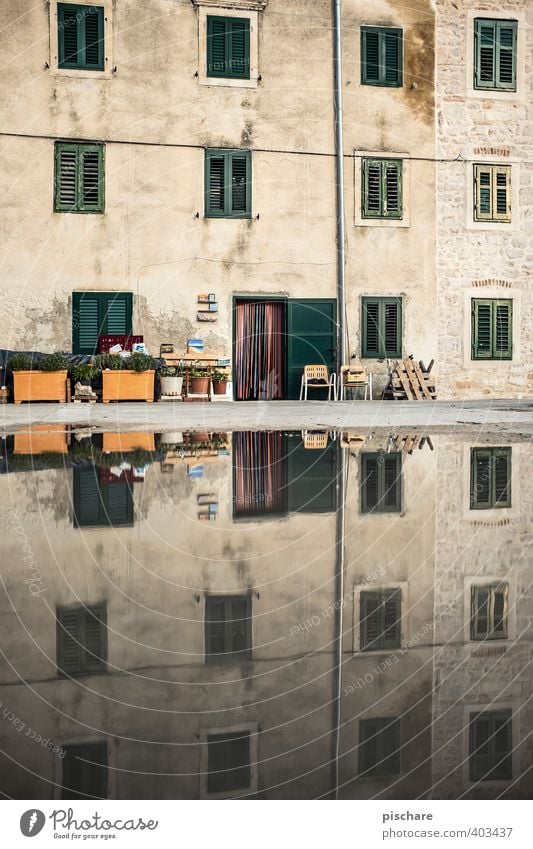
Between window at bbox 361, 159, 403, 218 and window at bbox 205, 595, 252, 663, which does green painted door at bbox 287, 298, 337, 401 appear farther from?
window at bbox 205, 595, 252, 663

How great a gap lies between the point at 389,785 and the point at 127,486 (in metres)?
5.24

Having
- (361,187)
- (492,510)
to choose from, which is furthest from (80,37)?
(492,510)

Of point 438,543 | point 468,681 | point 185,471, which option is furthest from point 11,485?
point 468,681

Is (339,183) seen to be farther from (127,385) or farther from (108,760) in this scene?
(108,760)

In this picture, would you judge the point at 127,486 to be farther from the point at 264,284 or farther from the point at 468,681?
the point at 264,284

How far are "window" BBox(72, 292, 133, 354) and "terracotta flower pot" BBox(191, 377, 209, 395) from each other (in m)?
1.80

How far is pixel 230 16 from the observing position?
20547mm

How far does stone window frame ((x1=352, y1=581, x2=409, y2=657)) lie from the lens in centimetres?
286

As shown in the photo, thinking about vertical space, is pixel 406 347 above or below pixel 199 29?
below

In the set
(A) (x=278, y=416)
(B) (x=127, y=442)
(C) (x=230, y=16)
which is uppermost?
(C) (x=230, y=16)

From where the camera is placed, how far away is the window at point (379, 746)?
2.04 metres

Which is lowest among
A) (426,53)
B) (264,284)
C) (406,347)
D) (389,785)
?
(389,785)

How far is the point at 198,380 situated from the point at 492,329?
7078 millimetres

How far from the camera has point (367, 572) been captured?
3986 mm
